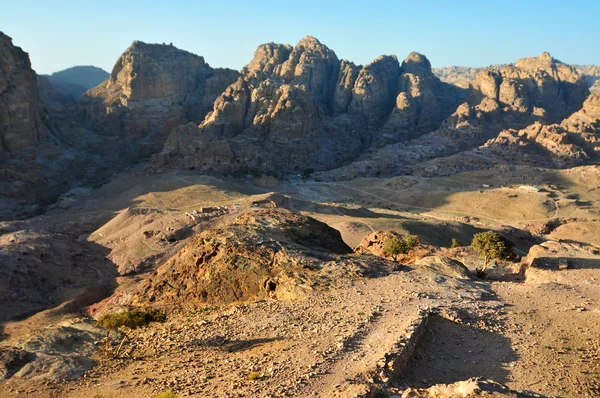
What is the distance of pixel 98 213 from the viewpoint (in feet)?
236

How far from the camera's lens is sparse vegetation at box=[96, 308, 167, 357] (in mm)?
22594

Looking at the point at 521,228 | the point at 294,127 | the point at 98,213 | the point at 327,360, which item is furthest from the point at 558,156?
the point at 327,360

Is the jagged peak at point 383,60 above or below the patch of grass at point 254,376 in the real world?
above

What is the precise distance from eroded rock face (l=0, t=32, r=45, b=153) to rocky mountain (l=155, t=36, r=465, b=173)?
23.1 meters

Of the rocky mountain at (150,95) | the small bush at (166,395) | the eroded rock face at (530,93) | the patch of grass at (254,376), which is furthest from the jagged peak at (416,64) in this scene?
the small bush at (166,395)

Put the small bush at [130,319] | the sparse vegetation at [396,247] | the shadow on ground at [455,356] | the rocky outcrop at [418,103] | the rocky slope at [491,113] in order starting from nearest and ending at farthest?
the shadow on ground at [455,356] < the small bush at [130,319] < the sparse vegetation at [396,247] < the rocky slope at [491,113] < the rocky outcrop at [418,103]

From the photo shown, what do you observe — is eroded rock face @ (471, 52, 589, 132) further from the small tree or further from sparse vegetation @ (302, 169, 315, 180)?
the small tree

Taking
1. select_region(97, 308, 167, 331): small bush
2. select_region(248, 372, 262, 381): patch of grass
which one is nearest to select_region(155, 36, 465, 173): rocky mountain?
select_region(97, 308, 167, 331): small bush

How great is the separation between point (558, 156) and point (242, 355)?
331ft

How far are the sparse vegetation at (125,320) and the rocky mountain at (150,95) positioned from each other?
88.2 metres

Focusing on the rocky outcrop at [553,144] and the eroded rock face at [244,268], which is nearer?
the eroded rock face at [244,268]

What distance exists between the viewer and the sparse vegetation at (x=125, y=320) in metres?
22.6

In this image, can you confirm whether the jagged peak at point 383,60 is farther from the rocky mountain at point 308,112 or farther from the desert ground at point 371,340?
the desert ground at point 371,340

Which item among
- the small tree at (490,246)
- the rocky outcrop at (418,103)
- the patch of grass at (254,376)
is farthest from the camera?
the rocky outcrop at (418,103)
